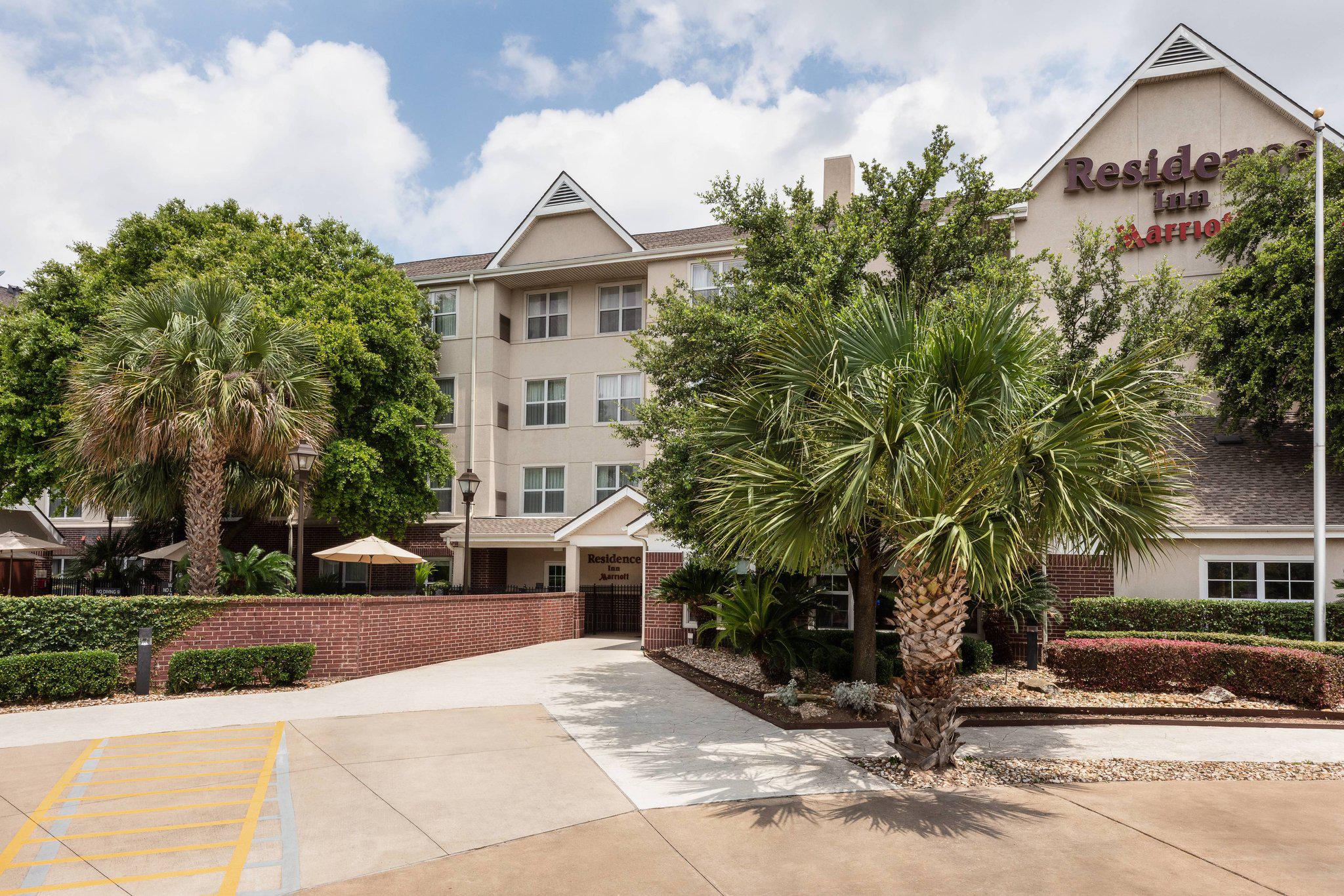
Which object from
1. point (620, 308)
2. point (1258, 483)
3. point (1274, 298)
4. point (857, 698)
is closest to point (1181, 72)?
point (1274, 298)

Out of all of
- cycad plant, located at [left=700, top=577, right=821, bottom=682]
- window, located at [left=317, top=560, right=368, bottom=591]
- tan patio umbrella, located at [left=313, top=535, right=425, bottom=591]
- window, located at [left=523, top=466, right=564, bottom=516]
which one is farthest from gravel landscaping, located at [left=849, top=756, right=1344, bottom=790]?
window, located at [left=317, top=560, right=368, bottom=591]

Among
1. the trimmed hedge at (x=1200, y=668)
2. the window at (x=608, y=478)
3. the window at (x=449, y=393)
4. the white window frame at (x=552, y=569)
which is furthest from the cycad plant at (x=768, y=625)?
the window at (x=449, y=393)

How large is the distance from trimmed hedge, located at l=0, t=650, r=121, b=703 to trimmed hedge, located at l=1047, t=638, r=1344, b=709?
1383cm

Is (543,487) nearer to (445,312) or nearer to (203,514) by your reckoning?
(445,312)

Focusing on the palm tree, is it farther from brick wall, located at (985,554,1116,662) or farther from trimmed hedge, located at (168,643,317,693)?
trimmed hedge, located at (168,643,317,693)

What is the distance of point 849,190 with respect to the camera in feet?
74.6

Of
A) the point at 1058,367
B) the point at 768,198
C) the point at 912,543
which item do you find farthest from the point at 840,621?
the point at 912,543

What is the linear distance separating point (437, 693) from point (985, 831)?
28.8 ft

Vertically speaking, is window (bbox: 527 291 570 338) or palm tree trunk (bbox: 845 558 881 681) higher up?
window (bbox: 527 291 570 338)

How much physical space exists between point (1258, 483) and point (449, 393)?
857 inches

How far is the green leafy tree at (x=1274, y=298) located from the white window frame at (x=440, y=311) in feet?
68.1

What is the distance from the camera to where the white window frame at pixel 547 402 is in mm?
28250

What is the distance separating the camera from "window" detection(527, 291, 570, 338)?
28719 millimetres

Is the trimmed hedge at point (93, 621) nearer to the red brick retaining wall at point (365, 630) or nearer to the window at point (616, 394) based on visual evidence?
the red brick retaining wall at point (365, 630)
